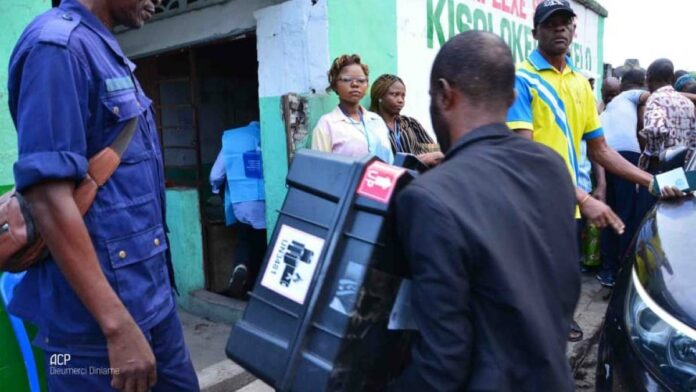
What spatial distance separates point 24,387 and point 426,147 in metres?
2.73

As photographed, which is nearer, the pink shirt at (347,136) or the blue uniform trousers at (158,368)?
the blue uniform trousers at (158,368)

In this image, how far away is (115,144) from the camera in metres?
1.47

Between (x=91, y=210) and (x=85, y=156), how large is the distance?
15 centimetres

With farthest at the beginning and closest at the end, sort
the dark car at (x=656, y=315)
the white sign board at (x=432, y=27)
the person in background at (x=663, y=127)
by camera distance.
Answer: the person in background at (x=663, y=127) → the white sign board at (x=432, y=27) → the dark car at (x=656, y=315)

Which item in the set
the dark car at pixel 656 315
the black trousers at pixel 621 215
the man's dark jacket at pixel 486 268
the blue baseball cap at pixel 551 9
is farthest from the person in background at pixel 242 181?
the black trousers at pixel 621 215

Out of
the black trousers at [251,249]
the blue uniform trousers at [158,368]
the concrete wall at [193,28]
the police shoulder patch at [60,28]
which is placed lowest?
the black trousers at [251,249]

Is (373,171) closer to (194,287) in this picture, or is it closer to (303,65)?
(303,65)

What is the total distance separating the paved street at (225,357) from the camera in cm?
313

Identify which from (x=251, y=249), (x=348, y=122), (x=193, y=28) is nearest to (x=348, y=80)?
(x=348, y=122)

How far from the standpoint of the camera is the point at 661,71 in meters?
5.34

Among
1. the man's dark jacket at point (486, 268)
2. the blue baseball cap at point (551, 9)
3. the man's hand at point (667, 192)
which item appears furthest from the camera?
the blue baseball cap at point (551, 9)

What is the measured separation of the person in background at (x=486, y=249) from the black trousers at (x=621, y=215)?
399 centimetres

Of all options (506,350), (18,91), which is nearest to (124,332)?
(18,91)

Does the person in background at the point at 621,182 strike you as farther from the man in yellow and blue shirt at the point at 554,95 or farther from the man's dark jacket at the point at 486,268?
the man's dark jacket at the point at 486,268
